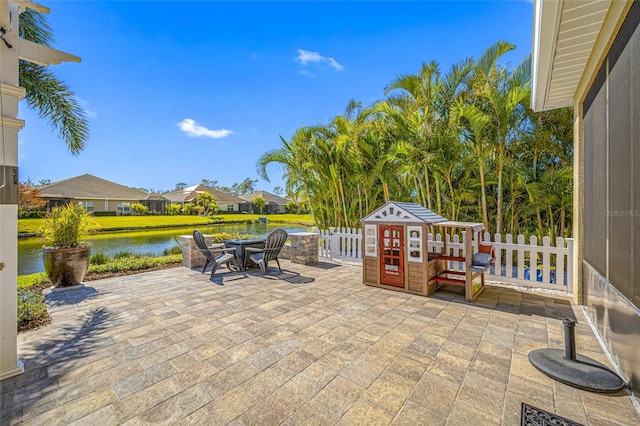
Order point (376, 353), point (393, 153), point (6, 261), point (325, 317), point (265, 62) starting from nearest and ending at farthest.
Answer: point (6, 261)
point (376, 353)
point (325, 317)
point (393, 153)
point (265, 62)

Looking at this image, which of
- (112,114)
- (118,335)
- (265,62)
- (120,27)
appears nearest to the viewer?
(118,335)

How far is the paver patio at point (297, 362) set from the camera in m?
1.88

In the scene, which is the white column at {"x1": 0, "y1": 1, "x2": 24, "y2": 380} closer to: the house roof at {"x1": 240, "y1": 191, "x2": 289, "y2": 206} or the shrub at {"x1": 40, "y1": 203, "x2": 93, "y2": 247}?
the shrub at {"x1": 40, "y1": 203, "x2": 93, "y2": 247}

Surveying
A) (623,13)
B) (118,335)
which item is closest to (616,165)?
(623,13)

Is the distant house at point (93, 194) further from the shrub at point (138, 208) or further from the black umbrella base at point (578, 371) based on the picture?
the black umbrella base at point (578, 371)

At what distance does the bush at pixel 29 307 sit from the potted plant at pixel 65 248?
3.39ft

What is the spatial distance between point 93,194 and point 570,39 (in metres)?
40.0

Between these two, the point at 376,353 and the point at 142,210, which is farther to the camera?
the point at 142,210

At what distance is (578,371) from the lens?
2293 mm

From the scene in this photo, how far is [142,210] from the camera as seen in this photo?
33938 mm

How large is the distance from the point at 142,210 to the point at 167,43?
2999 centimetres

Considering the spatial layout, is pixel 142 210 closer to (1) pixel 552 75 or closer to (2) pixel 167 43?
(2) pixel 167 43

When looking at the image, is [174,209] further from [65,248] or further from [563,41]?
[563,41]

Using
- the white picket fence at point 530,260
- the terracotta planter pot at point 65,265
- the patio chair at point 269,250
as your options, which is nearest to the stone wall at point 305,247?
the patio chair at point 269,250
